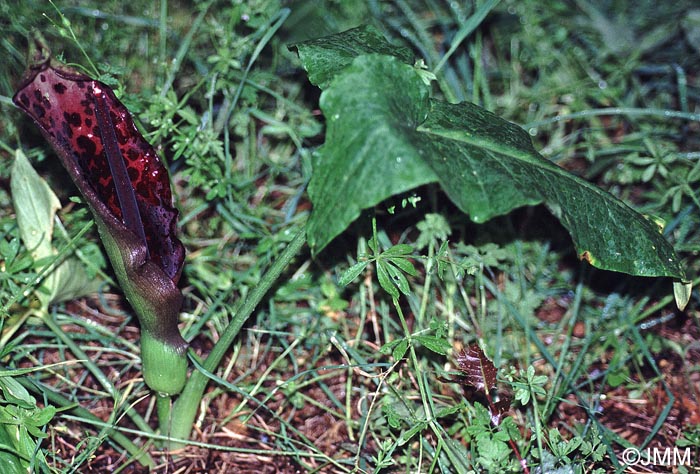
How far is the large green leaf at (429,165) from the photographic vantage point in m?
1.14

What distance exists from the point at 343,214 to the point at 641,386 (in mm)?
1113

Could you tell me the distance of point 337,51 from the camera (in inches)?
58.1

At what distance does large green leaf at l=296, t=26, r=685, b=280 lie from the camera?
114cm

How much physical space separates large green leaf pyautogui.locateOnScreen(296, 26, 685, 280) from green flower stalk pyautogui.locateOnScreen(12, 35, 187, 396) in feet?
1.30

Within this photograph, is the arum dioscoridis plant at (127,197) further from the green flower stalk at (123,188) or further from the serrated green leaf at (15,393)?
the serrated green leaf at (15,393)

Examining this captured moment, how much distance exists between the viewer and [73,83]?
4.46ft

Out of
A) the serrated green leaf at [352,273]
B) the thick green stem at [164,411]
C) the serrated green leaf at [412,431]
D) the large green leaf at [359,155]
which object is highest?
the large green leaf at [359,155]

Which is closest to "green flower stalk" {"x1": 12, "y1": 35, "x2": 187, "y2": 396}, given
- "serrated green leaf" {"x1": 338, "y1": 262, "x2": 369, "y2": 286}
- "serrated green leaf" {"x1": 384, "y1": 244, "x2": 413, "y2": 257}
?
"serrated green leaf" {"x1": 338, "y1": 262, "x2": 369, "y2": 286}

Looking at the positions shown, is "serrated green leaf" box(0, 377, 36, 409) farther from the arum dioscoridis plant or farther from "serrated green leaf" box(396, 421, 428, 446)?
"serrated green leaf" box(396, 421, 428, 446)

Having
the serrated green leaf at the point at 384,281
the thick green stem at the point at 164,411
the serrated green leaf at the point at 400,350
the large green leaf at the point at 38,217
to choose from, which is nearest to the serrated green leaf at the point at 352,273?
the serrated green leaf at the point at 384,281

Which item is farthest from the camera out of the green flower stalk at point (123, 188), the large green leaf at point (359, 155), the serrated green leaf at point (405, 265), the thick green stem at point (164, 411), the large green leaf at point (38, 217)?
the large green leaf at point (38, 217)

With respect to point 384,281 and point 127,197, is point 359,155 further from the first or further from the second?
point 127,197

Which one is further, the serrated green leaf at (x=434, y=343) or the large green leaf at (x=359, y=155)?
the serrated green leaf at (x=434, y=343)

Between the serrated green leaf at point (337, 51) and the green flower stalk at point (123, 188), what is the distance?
0.39m
